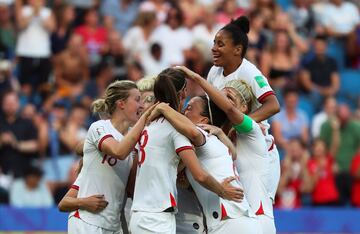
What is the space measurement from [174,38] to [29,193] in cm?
385

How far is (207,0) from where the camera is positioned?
19203mm

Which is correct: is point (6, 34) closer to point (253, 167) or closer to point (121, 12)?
point (121, 12)

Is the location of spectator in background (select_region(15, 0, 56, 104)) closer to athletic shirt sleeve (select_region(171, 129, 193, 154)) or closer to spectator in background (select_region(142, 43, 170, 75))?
spectator in background (select_region(142, 43, 170, 75))

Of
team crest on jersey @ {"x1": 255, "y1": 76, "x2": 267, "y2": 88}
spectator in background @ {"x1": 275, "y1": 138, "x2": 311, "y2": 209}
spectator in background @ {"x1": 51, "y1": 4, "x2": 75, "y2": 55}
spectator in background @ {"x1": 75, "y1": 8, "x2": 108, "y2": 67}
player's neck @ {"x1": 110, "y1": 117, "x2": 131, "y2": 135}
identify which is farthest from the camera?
spectator in background @ {"x1": 75, "y1": 8, "x2": 108, "y2": 67}

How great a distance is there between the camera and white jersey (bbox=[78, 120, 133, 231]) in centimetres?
918

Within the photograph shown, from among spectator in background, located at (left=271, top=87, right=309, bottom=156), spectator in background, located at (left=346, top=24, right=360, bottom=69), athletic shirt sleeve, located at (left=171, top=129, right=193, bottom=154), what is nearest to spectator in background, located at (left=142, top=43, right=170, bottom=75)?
spectator in background, located at (left=271, top=87, right=309, bottom=156)

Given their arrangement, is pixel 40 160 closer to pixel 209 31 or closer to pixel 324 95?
pixel 209 31

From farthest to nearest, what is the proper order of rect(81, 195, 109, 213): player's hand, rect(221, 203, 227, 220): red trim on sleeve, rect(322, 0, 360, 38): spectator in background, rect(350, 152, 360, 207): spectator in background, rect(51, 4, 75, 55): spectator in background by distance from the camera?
rect(322, 0, 360, 38): spectator in background < rect(51, 4, 75, 55): spectator in background < rect(350, 152, 360, 207): spectator in background < rect(81, 195, 109, 213): player's hand < rect(221, 203, 227, 220): red trim on sleeve

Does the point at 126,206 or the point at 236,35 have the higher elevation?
the point at 236,35

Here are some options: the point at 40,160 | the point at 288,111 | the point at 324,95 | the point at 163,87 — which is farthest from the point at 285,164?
the point at 163,87

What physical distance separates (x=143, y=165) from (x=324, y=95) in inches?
395

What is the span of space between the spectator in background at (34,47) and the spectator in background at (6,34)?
27cm

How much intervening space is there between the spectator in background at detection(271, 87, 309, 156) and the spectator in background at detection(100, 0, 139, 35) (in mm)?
3182

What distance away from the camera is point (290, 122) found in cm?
1717
